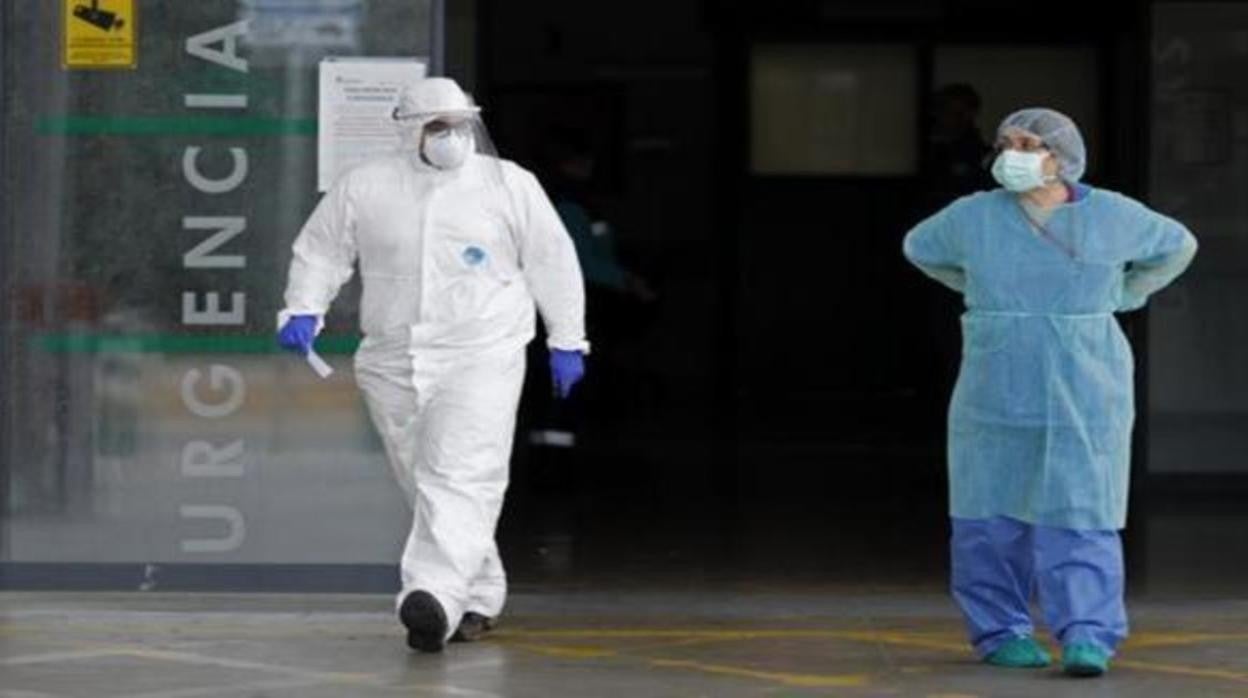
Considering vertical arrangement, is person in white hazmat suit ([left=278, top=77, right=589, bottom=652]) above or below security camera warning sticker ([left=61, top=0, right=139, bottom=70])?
below

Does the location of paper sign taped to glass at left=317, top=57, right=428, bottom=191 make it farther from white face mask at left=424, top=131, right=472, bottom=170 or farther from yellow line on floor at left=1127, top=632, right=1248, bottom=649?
yellow line on floor at left=1127, top=632, right=1248, bottom=649

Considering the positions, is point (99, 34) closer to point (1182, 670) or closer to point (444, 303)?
point (444, 303)

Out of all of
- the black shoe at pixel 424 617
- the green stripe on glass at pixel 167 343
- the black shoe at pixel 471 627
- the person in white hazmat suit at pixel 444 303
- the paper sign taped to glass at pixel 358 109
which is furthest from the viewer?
the green stripe on glass at pixel 167 343

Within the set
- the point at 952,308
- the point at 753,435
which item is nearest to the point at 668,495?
the point at 952,308

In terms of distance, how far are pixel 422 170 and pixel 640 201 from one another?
1011cm

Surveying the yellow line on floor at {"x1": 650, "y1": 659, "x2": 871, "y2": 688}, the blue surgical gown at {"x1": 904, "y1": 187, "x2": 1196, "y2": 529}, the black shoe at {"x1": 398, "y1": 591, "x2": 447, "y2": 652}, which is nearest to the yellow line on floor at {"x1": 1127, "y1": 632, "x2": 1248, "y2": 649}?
the blue surgical gown at {"x1": 904, "y1": 187, "x2": 1196, "y2": 529}

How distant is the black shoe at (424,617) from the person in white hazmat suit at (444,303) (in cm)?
2

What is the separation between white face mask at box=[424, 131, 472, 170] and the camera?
9414 millimetres

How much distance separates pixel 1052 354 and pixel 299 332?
2349 millimetres

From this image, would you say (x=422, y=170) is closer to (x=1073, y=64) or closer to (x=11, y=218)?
(x=11, y=218)

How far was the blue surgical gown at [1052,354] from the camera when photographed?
352 inches

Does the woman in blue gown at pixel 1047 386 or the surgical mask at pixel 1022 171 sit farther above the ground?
the surgical mask at pixel 1022 171

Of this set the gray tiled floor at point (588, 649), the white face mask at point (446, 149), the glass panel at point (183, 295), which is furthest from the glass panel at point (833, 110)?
the white face mask at point (446, 149)

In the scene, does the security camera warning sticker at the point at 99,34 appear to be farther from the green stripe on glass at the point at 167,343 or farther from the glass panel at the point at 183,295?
the green stripe on glass at the point at 167,343
